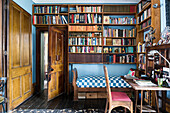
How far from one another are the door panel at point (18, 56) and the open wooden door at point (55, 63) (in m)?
0.68

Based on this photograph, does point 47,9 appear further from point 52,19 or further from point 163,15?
point 163,15

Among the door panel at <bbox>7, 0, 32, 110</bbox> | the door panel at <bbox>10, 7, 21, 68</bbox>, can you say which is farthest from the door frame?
the door panel at <bbox>10, 7, 21, 68</bbox>

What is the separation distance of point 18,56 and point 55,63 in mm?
1019

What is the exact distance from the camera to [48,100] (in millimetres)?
3773

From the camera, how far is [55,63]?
4.05 metres

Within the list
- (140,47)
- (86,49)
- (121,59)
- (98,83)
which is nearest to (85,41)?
(86,49)

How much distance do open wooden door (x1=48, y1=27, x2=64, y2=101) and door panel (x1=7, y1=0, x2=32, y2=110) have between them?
26.7 inches

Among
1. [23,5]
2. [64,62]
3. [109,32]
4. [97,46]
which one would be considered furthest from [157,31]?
[23,5]

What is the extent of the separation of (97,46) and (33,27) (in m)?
2.18

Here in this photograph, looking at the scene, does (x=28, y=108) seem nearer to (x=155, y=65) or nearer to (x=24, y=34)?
(x=24, y=34)

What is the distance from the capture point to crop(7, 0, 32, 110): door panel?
3103 millimetres

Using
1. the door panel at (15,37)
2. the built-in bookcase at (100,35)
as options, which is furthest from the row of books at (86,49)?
the door panel at (15,37)

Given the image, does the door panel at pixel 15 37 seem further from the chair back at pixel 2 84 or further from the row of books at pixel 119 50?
the row of books at pixel 119 50

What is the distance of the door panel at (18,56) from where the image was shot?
310 centimetres
